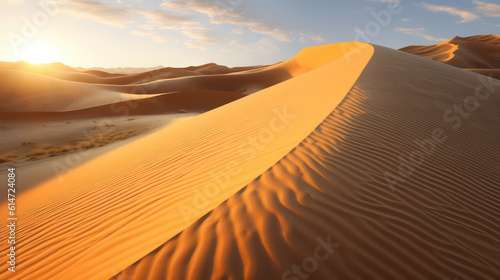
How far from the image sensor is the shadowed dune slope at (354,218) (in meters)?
1.89

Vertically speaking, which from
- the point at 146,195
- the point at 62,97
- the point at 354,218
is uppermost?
the point at 62,97

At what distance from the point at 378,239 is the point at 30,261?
362cm

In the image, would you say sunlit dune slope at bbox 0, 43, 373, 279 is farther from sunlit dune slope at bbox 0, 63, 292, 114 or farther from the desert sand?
sunlit dune slope at bbox 0, 63, 292, 114

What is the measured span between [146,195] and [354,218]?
8.82ft

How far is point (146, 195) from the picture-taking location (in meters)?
3.69

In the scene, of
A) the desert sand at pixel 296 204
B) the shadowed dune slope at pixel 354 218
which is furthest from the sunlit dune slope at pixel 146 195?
the shadowed dune slope at pixel 354 218

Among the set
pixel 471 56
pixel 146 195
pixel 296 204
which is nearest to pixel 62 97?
pixel 146 195

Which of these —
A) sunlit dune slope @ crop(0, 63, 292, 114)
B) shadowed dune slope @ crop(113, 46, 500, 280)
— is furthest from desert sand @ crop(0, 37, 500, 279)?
sunlit dune slope @ crop(0, 63, 292, 114)

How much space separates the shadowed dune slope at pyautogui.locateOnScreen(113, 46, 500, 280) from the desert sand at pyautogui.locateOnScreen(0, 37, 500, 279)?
0.04 ft

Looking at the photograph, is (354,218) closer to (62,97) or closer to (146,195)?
(146,195)

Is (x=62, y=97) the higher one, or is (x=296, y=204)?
(x=62, y=97)

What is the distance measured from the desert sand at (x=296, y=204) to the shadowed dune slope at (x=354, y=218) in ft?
0.04

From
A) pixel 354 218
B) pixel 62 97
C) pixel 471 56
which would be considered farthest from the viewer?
pixel 471 56

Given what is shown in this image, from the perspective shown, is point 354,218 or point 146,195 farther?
point 146,195
